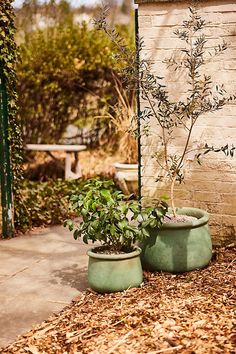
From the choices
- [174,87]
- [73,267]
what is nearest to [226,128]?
[174,87]

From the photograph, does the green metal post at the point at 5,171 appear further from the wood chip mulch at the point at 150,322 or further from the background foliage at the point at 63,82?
the background foliage at the point at 63,82

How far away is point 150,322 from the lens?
344 centimetres

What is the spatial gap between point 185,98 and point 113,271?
1673 mm

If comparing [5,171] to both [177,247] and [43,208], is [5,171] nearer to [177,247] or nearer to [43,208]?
[43,208]

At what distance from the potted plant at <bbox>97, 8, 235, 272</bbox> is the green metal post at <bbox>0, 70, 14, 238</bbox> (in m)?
1.44

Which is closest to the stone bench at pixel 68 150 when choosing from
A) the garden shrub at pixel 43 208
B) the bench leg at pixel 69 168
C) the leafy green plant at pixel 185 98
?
the bench leg at pixel 69 168

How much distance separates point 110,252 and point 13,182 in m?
2.03

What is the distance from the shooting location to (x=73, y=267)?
4.85 m

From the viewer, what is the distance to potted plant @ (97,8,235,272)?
169 inches

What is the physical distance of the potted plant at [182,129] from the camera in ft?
14.1

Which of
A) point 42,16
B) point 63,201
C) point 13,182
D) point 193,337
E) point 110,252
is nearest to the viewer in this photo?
point 193,337

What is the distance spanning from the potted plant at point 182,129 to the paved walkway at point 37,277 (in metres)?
0.68

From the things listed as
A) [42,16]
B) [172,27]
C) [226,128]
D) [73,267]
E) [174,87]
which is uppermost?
[42,16]

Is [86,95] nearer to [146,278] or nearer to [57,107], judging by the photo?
[57,107]
